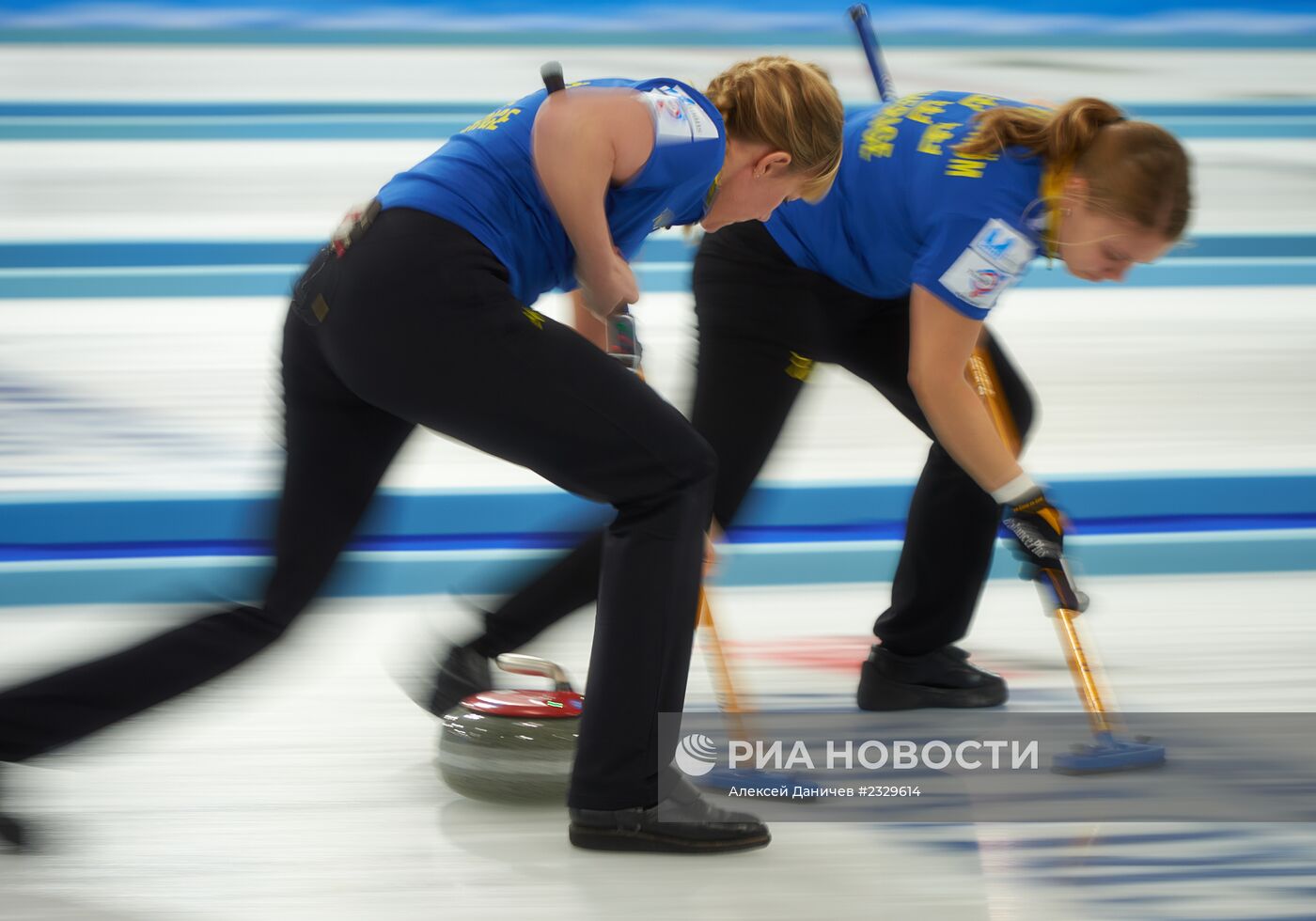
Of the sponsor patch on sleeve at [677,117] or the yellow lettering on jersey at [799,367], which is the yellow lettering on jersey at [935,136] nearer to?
the yellow lettering on jersey at [799,367]

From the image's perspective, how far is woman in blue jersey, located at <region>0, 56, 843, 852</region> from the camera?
172cm

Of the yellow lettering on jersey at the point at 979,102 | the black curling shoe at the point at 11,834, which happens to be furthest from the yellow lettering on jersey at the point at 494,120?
the black curling shoe at the point at 11,834

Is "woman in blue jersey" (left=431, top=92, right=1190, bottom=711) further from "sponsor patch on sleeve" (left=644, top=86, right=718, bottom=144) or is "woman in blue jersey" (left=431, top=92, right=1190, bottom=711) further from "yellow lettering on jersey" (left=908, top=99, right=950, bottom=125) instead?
"sponsor patch on sleeve" (left=644, top=86, right=718, bottom=144)

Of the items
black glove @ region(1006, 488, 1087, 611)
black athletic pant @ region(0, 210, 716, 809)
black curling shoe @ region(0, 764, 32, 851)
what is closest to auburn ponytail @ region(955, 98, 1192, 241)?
black glove @ region(1006, 488, 1087, 611)

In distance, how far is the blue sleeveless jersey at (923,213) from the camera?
200 cm

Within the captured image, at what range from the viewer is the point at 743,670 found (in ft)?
Result: 8.75

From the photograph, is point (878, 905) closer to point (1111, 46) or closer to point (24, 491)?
point (24, 491)

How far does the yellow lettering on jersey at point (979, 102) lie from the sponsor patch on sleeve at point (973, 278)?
0.30 meters

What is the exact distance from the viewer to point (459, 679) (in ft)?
7.28

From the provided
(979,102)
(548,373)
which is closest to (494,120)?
(548,373)

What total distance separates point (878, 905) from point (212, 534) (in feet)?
6.63

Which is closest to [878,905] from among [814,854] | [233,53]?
[814,854]

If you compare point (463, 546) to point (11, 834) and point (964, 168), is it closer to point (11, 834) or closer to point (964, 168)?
point (11, 834)

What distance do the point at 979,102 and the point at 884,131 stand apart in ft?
0.47
